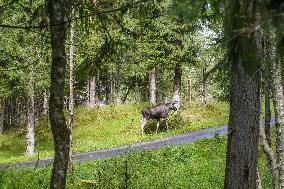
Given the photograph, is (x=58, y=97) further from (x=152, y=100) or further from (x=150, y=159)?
(x=152, y=100)

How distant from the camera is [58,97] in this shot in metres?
6.92

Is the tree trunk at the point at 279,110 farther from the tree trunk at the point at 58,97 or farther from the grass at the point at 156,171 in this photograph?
the tree trunk at the point at 58,97

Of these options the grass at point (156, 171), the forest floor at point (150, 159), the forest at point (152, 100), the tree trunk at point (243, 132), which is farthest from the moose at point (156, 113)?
the tree trunk at point (243, 132)

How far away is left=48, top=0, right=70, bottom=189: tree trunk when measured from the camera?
22.6 ft

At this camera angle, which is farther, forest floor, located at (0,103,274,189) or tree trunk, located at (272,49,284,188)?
forest floor, located at (0,103,274,189)

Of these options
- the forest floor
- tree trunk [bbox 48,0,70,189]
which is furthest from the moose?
tree trunk [bbox 48,0,70,189]

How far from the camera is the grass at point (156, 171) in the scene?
13912 mm

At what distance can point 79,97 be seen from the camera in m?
67.9

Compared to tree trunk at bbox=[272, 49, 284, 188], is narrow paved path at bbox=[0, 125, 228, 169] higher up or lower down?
lower down

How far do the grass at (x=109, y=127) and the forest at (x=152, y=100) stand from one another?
10cm

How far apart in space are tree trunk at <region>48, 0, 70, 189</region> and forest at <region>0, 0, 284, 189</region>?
0.6 inches

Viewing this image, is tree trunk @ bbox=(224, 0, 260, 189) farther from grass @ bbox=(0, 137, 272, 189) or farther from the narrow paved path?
the narrow paved path

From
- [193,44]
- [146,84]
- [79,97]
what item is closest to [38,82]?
[193,44]

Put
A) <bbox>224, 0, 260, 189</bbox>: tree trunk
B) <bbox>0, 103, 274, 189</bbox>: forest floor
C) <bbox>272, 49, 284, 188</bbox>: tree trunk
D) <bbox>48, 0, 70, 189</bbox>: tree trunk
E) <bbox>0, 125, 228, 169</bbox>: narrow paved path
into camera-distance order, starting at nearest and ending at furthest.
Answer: <bbox>48, 0, 70, 189</bbox>: tree trunk < <bbox>224, 0, 260, 189</bbox>: tree trunk < <bbox>272, 49, 284, 188</bbox>: tree trunk < <bbox>0, 103, 274, 189</bbox>: forest floor < <bbox>0, 125, 228, 169</bbox>: narrow paved path
